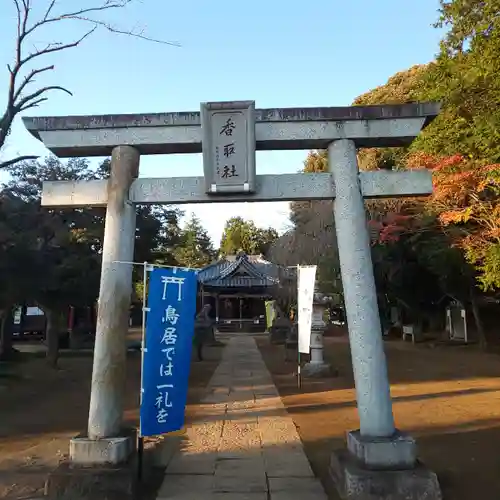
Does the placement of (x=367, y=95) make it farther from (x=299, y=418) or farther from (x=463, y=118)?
(x=299, y=418)

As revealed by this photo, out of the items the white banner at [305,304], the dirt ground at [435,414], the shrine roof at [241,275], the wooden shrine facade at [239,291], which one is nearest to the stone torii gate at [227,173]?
the dirt ground at [435,414]

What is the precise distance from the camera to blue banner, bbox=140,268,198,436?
465cm

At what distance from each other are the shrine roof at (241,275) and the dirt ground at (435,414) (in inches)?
611

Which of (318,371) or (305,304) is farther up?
(305,304)

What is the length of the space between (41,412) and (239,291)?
23.7 meters

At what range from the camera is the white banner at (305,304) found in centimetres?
1002

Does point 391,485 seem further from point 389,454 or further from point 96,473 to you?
point 96,473

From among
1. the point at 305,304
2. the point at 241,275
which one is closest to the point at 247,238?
the point at 241,275

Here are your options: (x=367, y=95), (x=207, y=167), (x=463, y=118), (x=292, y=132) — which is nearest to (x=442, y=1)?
(x=463, y=118)

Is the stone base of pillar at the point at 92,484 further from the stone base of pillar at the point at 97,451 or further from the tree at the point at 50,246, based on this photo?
the tree at the point at 50,246

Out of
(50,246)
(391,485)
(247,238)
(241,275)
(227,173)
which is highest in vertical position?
(247,238)

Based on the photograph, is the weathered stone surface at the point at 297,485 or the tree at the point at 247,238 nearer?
the weathered stone surface at the point at 297,485

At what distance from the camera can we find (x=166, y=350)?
477 centimetres

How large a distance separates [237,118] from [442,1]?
908 cm
